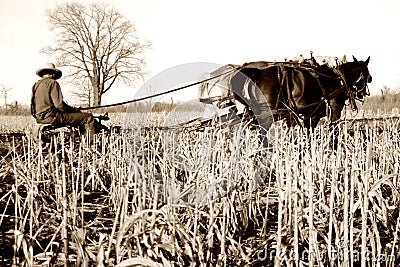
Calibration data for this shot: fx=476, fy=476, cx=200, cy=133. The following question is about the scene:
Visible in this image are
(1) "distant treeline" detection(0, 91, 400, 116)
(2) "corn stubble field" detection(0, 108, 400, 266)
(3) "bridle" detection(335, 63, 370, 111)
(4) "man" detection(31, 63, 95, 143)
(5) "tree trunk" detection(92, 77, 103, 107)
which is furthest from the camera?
(5) "tree trunk" detection(92, 77, 103, 107)

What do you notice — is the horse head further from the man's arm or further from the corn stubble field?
the man's arm

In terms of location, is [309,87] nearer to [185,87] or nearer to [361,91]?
[361,91]

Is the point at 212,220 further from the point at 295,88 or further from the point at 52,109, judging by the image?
the point at 295,88

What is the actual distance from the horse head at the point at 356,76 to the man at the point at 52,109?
397cm

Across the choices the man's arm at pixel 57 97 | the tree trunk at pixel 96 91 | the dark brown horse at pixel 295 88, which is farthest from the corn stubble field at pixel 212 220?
the tree trunk at pixel 96 91

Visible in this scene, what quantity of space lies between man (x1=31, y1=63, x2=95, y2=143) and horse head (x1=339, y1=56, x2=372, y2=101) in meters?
3.97

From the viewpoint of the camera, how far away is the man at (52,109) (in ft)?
19.5

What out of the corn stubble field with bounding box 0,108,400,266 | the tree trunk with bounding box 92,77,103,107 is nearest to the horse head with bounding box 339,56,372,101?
the corn stubble field with bounding box 0,108,400,266

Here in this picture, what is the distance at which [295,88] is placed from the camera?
21.5ft

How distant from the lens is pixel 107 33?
119 feet

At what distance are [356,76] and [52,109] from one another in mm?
4669

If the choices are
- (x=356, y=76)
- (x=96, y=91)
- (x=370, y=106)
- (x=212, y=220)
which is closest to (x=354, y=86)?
(x=356, y=76)

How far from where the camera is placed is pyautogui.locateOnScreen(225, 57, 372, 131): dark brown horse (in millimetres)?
6022

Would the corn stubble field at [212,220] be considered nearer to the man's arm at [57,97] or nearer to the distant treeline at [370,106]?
the man's arm at [57,97]
